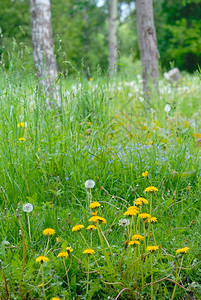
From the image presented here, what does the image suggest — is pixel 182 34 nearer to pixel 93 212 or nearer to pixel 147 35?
pixel 147 35

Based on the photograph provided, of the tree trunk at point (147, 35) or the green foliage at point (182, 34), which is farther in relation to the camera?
the green foliage at point (182, 34)

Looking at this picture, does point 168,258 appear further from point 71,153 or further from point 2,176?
point 2,176

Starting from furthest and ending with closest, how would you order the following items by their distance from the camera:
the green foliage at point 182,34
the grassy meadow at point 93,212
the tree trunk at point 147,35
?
the green foliage at point 182,34 < the tree trunk at point 147,35 < the grassy meadow at point 93,212

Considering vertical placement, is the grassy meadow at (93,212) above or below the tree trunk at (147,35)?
below

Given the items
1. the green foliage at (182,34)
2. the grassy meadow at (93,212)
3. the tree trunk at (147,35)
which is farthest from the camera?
the green foliage at (182,34)

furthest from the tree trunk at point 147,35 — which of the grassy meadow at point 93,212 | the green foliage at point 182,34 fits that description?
the green foliage at point 182,34

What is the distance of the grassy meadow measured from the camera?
1.74 meters

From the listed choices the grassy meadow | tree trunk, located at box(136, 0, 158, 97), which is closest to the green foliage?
tree trunk, located at box(136, 0, 158, 97)

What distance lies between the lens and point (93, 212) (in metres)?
2.15

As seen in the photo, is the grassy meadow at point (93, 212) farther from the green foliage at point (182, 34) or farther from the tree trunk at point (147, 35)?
the green foliage at point (182, 34)

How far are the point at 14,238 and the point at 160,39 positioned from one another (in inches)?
790

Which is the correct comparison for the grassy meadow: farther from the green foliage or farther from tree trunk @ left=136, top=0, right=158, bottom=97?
the green foliage

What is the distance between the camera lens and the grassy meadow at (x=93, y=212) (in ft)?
5.70

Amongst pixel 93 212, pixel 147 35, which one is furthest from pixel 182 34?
pixel 93 212
